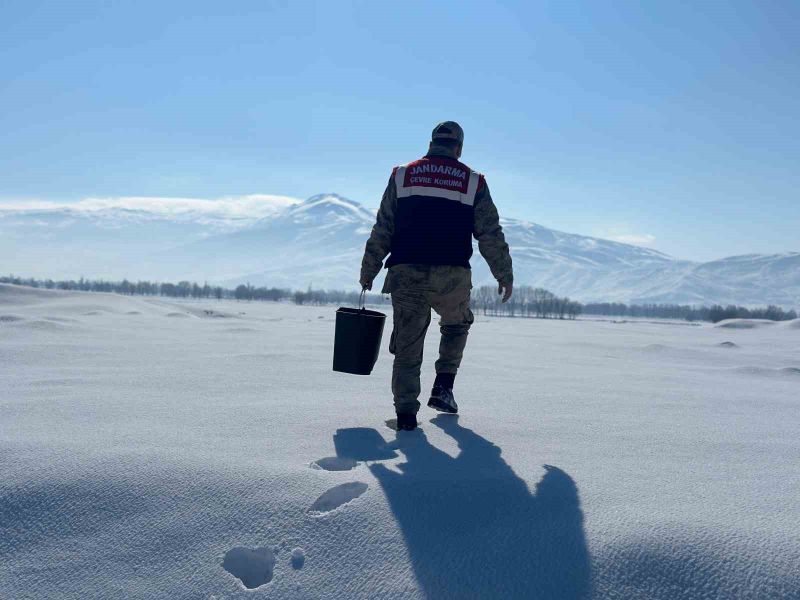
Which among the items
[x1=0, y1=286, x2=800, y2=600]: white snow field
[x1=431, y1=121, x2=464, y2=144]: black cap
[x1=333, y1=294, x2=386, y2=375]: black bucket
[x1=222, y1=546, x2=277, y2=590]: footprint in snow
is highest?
[x1=431, y1=121, x2=464, y2=144]: black cap

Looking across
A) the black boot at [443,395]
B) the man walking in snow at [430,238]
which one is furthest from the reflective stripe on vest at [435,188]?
the black boot at [443,395]

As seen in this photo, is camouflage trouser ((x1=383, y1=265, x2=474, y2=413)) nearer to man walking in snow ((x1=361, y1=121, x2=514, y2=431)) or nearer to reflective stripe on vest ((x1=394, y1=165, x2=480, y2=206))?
man walking in snow ((x1=361, y1=121, x2=514, y2=431))

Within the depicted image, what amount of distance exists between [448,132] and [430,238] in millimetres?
687

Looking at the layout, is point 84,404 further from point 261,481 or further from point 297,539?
point 297,539

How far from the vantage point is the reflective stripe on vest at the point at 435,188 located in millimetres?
3152

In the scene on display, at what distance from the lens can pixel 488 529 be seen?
66.1 inches

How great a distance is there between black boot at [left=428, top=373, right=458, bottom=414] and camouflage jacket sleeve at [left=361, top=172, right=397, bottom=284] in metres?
0.78

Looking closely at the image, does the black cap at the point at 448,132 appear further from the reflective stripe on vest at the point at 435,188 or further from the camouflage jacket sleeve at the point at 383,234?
the camouflage jacket sleeve at the point at 383,234

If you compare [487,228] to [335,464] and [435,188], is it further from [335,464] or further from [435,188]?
[335,464]

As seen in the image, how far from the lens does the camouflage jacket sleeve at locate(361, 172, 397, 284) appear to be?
3.26 metres

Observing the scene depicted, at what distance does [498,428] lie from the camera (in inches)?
115

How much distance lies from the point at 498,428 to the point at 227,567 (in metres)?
1.74

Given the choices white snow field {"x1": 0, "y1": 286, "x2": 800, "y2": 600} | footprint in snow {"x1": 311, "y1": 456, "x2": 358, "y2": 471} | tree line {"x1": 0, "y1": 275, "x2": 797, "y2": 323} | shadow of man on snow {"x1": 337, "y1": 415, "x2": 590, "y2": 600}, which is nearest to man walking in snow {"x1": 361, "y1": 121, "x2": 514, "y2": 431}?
white snow field {"x1": 0, "y1": 286, "x2": 800, "y2": 600}

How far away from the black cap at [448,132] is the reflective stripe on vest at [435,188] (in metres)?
0.25
